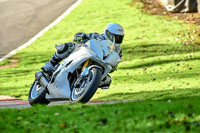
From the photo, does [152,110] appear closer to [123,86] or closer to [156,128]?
[156,128]

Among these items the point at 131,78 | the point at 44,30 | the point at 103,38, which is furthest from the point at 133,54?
the point at 103,38

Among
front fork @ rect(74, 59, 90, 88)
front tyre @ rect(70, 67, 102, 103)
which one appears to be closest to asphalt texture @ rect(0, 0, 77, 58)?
front fork @ rect(74, 59, 90, 88)

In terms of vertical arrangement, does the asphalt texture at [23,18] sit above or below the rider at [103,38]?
below

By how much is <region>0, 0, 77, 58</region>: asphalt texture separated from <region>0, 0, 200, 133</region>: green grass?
1054 millimetres

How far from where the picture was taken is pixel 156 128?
19.2 ft

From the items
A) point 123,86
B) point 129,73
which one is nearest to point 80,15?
point 129,73

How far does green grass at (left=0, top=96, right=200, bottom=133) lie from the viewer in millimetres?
5973

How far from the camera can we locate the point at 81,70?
9164 millimetres

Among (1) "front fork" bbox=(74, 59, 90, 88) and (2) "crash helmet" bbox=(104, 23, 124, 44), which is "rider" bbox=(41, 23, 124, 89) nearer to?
(2) "crash helmet" bbox=(104, 23, 124, 44)

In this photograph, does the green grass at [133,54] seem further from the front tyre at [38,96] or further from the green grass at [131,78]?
the front tyre at [38,96]

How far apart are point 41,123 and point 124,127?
4.55 feet

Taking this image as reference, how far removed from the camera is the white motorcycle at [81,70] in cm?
873

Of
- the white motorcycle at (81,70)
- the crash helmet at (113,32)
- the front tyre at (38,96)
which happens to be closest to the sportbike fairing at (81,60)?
the white motorcycle at (81,70)

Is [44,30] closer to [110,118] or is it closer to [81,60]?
[81,60]
